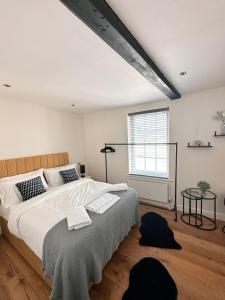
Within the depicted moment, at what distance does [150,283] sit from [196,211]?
1.62m

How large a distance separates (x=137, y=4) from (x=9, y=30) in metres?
0.92

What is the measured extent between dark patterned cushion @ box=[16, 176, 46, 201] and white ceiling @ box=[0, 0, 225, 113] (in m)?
1.47

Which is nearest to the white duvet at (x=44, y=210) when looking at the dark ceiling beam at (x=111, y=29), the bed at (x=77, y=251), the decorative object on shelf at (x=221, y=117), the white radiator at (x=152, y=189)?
the bed at (x=77, y=251)

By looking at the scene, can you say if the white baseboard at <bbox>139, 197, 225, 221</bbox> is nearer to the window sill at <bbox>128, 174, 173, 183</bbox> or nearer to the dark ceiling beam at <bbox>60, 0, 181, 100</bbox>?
the window sill at <bbox>128, 174, 173, 183</bbox>

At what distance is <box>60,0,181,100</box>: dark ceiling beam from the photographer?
2.74ft

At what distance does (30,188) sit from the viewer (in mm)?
2312

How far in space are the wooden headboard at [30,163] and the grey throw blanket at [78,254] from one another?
5.41ft

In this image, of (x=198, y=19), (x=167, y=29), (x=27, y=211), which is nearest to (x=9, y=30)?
(x=167, y=29)

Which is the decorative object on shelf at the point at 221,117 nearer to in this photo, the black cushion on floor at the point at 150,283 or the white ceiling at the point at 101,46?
the white ceiling at the point at 101,46

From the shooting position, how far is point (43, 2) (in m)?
0.85

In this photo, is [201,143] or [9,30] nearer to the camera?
[9,30]

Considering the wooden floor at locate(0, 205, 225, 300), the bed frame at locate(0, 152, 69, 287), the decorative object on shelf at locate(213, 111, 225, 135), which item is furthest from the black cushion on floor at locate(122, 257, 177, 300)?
the decorative object on shelf at locate(213, 111, 225, 135)

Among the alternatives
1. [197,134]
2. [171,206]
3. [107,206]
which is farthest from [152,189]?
[107,206]

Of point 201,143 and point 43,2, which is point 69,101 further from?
point 201,143
